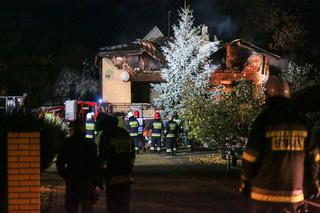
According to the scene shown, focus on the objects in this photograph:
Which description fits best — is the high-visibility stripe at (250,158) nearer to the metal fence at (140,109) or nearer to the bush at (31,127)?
the bush at (31,127)

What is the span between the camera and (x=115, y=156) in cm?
699

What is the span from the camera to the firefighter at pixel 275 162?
194 inches

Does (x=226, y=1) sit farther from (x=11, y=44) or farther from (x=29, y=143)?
(x=29, y=143)

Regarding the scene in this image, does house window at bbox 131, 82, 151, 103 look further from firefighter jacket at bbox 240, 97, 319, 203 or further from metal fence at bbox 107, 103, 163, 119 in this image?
firefighter jacket at bbox 240, 97, 319, 203


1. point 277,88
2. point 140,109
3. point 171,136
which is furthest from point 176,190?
point 140,109

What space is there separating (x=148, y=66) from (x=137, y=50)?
47.0 inches

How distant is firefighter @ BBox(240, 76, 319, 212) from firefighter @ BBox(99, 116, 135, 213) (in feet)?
7.49

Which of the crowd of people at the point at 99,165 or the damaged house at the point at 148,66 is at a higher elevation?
the damaged house at the point at 148,66

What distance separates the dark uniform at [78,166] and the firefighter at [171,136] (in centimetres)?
1318

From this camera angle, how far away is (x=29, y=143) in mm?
7863

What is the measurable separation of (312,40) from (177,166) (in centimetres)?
2391

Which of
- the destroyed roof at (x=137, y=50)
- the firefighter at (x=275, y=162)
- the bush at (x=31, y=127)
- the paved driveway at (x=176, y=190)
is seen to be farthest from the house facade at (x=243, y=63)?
the firefighter at (x=275, y=162)

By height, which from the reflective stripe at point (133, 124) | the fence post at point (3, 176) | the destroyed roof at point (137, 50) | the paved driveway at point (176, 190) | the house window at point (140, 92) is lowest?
the paved driveway at point (176, 190)

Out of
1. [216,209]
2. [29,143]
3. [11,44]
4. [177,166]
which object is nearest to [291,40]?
[11,44]
